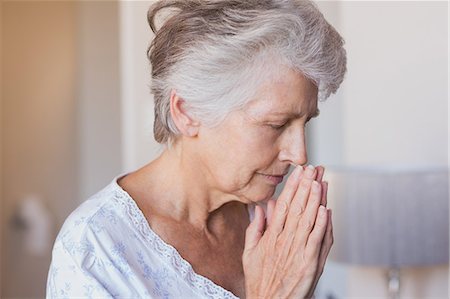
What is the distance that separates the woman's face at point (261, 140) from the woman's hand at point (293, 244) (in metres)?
0.06

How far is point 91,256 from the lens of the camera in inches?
51.8

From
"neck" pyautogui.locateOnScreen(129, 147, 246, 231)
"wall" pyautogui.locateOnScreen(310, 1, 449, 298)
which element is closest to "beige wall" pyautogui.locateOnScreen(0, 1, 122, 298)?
"wall" pyautogui.locateOnScreen(310, 1, 449, 298)

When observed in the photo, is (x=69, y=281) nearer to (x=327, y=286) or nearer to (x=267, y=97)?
(x=267, y=97)

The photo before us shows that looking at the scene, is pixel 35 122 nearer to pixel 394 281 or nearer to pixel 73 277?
pixel 394 281

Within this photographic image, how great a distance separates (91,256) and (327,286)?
78.8 inches

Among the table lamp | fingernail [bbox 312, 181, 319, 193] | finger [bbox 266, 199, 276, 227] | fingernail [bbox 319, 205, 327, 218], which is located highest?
fingernail [bbox 312, 181, 319, 193]

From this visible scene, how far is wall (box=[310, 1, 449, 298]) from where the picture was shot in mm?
2625

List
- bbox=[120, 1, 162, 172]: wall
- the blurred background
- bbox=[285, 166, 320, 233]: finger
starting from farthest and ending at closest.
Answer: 1. bbox=[120, 1, 162, 172]: wall
2. the blurred background
3. bbox=[285, 166, 320, 233]: finger

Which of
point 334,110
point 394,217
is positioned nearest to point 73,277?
point 394,217

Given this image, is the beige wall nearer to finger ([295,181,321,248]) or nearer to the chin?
the chin

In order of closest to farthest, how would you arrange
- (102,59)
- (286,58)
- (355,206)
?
(286,58) → (355,206) → (102,59)

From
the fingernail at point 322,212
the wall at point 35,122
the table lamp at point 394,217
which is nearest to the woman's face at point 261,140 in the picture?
the fingernail at point 322,212

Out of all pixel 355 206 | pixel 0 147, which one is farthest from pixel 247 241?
pixel 0 147

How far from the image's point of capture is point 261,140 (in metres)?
1.42
